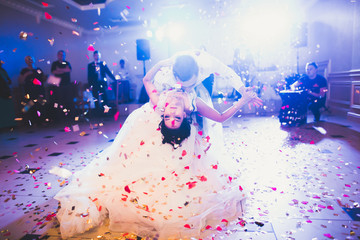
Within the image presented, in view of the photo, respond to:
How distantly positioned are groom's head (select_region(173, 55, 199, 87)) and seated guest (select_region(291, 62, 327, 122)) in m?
3.87

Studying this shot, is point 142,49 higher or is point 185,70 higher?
point 142,49

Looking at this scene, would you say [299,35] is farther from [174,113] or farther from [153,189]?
[153,189]

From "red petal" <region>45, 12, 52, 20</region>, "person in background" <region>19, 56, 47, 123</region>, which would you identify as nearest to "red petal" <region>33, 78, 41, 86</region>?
"person in background" <region>19, 56, 47, 123</region>

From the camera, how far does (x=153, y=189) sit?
1673 mm

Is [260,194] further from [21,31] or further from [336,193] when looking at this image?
[21,31]

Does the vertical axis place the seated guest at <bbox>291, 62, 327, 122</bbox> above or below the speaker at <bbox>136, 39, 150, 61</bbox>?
below

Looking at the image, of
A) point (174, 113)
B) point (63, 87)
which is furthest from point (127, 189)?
point (63, 87)

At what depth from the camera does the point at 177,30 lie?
9.69 m

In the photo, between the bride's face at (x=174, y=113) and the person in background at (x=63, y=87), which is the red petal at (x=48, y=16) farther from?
the bride's face at (x=174, y=113)

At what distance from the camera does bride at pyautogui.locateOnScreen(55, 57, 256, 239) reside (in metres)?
1.51

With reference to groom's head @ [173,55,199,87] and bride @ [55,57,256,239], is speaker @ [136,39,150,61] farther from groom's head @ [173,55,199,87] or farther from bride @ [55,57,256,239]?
groom's head @ [173,55,199,87]

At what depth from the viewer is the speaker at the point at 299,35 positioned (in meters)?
6.78

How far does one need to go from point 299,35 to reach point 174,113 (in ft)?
21.7

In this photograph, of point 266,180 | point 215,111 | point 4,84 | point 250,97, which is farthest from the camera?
point 4,84
